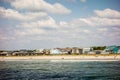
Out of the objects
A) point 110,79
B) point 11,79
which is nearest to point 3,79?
point 11,79

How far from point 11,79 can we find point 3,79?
116 cm

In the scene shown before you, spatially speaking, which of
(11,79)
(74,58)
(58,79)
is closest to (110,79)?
(58,79)

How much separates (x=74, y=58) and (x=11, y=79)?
66349 mm

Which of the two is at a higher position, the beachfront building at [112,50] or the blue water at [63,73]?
the beachfront building at [112,50]

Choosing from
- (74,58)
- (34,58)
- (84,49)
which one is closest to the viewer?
(74,58)

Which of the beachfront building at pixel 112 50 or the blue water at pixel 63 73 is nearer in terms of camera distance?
the blue water at pixel 63 73

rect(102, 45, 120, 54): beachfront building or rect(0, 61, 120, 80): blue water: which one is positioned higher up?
rect(102, 45, 120, 54): beachfront building

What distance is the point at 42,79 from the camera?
37281 millimetres

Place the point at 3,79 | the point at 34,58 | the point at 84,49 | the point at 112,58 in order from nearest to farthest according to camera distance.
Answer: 1. the point at 3,79
2. the point at 112,58
3. the point at 34,58
4. the point at 84,49

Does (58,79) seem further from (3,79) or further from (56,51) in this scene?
(56,51)

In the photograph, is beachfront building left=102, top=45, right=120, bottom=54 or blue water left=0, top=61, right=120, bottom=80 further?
beachfront building left=102, top=45, right=120, bottom=54

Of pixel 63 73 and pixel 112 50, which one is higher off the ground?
pixel 112 50

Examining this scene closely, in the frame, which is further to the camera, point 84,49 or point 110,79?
point 84,49

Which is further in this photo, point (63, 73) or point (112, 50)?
point (112, 50)
